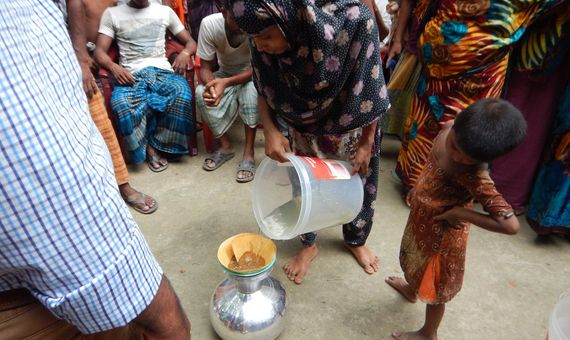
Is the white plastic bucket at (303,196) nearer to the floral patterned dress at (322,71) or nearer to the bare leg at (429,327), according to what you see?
the floral patterned dress at (322,71)

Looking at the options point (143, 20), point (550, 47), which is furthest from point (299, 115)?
point (143, 20)

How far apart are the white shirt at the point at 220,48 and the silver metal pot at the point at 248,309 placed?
1711 millimetres

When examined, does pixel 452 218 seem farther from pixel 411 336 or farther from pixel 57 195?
pixel 57 195

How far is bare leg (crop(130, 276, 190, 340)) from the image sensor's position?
0.74 metres

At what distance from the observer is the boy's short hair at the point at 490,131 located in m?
1.06

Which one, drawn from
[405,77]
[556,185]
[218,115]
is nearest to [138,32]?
[218,115]

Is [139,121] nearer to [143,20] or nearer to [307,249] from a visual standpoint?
[143,20]

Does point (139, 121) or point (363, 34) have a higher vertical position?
point (363, 34)

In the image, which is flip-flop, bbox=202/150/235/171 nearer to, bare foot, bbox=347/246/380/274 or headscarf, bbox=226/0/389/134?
bare foot, bbox=347/246/380/274

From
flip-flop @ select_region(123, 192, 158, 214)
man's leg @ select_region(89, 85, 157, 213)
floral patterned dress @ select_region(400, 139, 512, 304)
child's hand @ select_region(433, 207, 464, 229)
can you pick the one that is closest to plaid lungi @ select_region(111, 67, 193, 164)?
man's leg @ select_region(89, 85, 157, 213)

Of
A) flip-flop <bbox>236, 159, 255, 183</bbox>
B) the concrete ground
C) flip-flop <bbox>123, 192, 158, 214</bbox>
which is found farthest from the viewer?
flip-flop <bbox>236, 159, 255, 183</bbox>

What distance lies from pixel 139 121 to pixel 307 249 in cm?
152

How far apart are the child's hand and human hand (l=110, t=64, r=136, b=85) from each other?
2243mm

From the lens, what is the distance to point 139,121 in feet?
8.81
